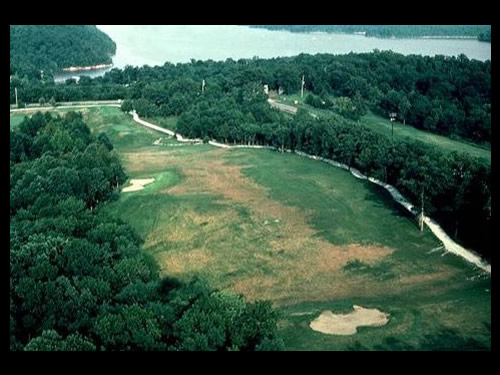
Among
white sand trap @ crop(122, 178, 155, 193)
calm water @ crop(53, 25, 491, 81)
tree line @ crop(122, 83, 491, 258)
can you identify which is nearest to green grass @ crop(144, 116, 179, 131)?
tree line @ crop(122, 83, 491, 258)

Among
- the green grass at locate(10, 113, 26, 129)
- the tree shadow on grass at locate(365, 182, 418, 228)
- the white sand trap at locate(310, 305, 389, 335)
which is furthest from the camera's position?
the green grass at locate(10, 113, 26, 129)

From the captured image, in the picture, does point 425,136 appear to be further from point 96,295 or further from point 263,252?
point 96,295

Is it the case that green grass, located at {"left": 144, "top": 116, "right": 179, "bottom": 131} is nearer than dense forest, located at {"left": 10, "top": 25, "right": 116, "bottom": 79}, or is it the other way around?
green grass, located at {"left": 144, "top": 116, "right": 179, "bottom": 131}

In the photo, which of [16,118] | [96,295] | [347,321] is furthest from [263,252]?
[16,118]

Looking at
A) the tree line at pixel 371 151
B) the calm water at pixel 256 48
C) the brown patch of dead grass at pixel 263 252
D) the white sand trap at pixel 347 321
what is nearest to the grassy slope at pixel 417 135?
the tree line at pixel 371 151

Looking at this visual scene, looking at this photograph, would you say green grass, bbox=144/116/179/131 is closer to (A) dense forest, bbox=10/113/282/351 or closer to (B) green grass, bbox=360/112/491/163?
(B) green grass, bbox=360/112/491/163

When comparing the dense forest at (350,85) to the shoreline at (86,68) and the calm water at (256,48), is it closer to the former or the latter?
the shoreline at (86,68)

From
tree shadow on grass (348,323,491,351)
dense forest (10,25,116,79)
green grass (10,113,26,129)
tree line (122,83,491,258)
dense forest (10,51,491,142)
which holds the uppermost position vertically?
dense forest (10,25,116,79)
